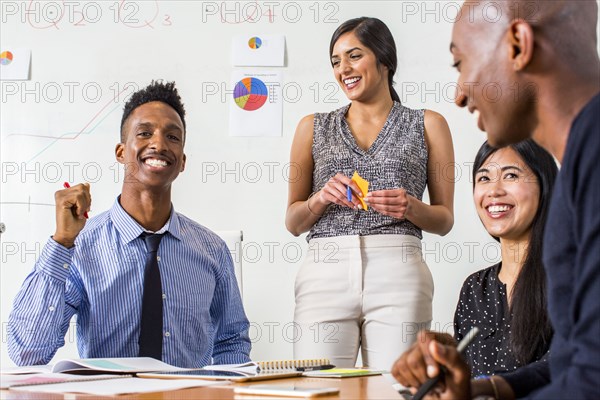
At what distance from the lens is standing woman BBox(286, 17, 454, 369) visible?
7.38 feet

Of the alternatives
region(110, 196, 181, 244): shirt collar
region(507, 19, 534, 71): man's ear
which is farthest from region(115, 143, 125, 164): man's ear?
region(507, 19, 534, 71): man's ear

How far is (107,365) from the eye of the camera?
1.41m

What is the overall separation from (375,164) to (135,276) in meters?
0.80

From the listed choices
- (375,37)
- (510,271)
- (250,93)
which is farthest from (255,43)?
(510,271)

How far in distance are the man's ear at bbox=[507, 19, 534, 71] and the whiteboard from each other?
2.31 meters

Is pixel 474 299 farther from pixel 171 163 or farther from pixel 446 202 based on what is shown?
pixel 171 163

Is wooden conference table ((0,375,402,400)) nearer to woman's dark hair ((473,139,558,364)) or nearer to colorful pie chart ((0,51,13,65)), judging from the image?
woman's dark hair ((473,139,558,364))

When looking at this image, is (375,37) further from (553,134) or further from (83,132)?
(553,134)

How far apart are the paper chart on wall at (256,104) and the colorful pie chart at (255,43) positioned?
0.11 metres

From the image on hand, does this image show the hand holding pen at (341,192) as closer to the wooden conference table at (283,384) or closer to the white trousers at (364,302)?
the white trousers at (364,302)

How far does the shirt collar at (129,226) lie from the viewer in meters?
2.09

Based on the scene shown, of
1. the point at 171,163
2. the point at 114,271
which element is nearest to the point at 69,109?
the point at 171,163

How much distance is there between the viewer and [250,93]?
3.30 m

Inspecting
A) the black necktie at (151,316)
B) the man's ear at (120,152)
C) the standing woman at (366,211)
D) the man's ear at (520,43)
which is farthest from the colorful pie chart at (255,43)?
the man's ear at (520,43)
